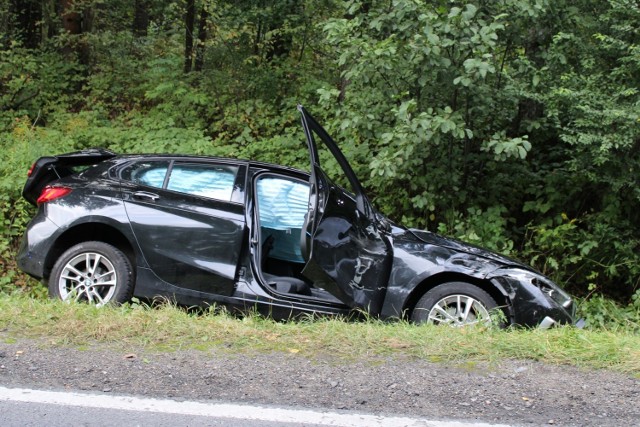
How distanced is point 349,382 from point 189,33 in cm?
1056

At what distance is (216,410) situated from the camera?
3.34 metres

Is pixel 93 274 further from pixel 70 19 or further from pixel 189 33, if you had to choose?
pixel 70 19

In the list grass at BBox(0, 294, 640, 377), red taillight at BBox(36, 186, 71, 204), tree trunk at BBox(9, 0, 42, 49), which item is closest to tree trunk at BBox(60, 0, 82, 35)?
tree trunk at BBox(9, 0, 42, 49)

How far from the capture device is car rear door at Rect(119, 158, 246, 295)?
5.21 meters

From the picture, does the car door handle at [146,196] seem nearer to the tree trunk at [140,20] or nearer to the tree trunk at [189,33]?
the tree trunk at [189,33]

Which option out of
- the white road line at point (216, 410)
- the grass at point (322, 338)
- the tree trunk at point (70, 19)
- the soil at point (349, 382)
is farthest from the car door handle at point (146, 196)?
the tree trunk at point (70, 19)

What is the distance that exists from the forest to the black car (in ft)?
5.28

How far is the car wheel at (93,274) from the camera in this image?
5273 mm

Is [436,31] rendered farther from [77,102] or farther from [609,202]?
[77,102]

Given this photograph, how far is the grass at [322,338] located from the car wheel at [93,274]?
1.83ft

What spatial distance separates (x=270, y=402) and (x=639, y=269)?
18.1ft

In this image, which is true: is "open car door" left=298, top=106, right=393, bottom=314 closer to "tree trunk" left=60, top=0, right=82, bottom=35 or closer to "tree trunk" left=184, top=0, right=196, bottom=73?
"tree trunk" left=184, top=0, right=196, bottom=73

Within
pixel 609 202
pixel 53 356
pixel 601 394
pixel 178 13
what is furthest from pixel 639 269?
pixel 178 13

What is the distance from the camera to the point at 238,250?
5.22 m
